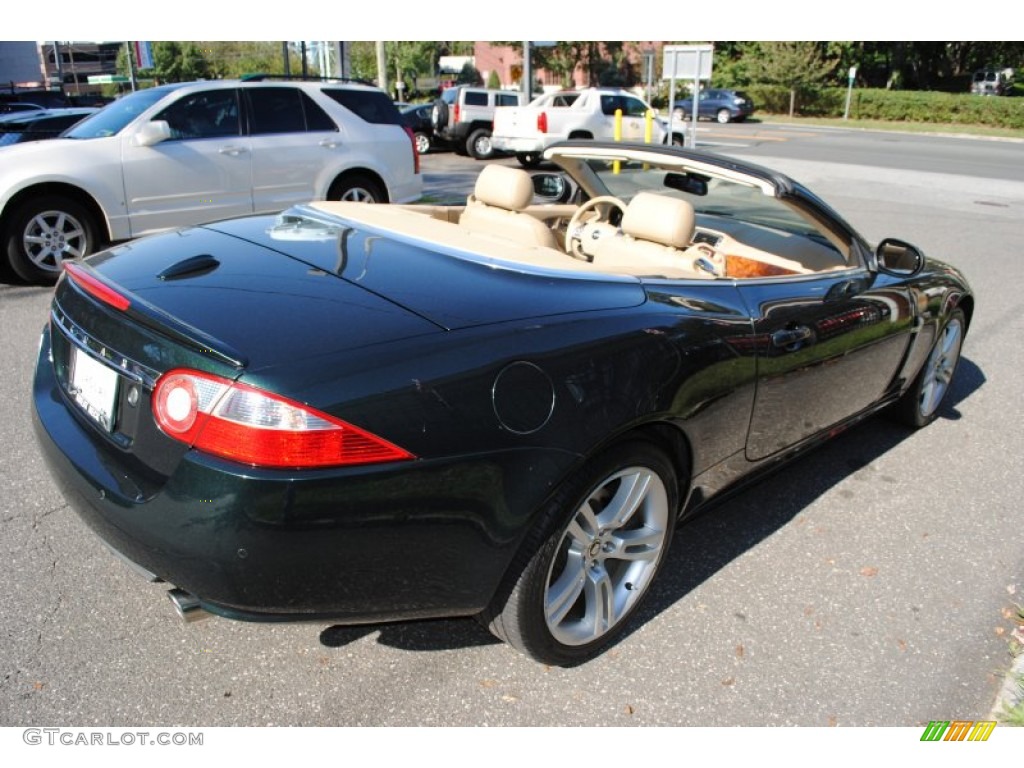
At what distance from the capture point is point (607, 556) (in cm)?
259

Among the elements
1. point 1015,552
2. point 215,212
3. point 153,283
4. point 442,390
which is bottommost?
point 1015,552

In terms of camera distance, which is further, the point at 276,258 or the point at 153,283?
the point at 276,258

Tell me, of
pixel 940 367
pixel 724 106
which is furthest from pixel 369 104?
pixel 724 106

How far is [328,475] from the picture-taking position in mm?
1915

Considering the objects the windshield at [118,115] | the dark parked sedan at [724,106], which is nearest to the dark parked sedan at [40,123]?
the windshield at [118,115]

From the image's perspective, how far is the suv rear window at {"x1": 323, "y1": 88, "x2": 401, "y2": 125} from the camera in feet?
29.0

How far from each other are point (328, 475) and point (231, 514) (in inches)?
9.1

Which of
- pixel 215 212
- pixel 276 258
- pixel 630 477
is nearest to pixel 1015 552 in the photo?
pixel 630 477

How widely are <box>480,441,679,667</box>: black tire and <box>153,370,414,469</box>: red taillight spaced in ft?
1.89

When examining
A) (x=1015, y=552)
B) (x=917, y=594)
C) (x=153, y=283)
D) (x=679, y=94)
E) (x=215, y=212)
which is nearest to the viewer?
(x=153, y=283)

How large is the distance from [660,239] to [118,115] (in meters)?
6.34

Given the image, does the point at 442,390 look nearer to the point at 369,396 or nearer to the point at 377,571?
the point at 369,396

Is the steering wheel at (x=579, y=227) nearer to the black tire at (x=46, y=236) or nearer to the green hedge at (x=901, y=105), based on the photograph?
the black tire at (x=46, y=236)

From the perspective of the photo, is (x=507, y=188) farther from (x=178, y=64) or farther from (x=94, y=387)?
(x=178, y=64)
